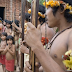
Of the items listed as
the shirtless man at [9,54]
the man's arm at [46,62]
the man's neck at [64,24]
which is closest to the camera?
the man's arm at [46,62]

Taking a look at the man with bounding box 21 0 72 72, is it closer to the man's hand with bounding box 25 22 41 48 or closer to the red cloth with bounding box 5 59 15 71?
the man's hand with bounding box 25 22 41 48

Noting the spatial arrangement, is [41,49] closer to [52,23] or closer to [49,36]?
[52,23]

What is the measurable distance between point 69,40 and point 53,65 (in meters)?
0.22

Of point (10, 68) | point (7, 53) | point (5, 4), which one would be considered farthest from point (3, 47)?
point (5, 4)

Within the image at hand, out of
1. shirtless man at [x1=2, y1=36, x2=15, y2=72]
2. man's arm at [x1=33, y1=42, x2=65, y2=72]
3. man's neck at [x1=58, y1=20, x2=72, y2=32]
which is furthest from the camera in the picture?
shirtless man at [x1=2, y1=36, x2=15, y2=72]

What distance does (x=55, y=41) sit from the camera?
1142 millimetres

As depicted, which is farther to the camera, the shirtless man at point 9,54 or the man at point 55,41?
the shirtless man at point 9,54

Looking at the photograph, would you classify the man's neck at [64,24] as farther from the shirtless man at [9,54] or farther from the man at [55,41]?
the shirtless man at [9,54]

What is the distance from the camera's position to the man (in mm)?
877

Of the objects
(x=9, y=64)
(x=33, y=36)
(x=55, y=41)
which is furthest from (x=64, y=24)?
(x=9, y=64)

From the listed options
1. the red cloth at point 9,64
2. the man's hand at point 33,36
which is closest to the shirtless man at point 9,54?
the red cloth at point 9,64

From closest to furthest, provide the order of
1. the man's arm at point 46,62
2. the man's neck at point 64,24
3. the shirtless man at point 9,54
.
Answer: the man's arm at point 46,62
the man's neck at point 64,24
the shirtless man at point 9,54

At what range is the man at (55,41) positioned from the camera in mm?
877

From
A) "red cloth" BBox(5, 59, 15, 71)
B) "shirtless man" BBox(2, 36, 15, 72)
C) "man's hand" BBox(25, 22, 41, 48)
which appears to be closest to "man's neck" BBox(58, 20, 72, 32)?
"man's hand" BBox(25, 22, 41, 48)
